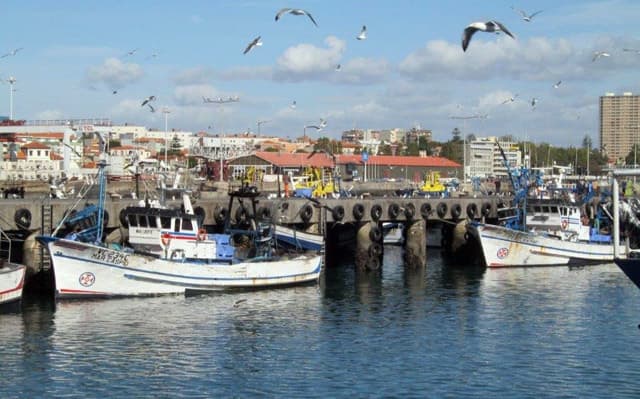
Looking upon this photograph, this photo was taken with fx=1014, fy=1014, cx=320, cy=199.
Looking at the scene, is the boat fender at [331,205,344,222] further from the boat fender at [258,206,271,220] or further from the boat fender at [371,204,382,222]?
the boat fender at [258,206,271,220]

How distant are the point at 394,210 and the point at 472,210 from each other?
28.3ft

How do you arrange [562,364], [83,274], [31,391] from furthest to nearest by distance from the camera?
1. [83,274]
2. [562,364]
3. [31,391]

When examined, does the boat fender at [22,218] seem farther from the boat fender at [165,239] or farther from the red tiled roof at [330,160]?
the red tiled roof at [330,160]

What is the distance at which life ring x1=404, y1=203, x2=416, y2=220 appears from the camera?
2322 inches

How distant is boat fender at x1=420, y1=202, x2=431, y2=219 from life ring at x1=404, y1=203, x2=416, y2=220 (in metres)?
0.68

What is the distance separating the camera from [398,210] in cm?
5831

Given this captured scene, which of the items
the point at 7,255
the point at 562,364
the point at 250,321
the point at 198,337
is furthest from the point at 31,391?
the point at 7,255

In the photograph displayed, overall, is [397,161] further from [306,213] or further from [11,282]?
[11,282]

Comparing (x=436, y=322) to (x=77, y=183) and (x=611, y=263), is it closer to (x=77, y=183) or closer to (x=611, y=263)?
(x=611, y=263)

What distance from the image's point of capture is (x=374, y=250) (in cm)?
5669

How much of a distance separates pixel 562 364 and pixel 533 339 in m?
4.04

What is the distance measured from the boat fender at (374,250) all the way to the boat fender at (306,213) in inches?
185

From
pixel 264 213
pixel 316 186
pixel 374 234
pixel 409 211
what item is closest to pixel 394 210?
pixel 409 211

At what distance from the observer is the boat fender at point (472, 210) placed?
64.5 metres
